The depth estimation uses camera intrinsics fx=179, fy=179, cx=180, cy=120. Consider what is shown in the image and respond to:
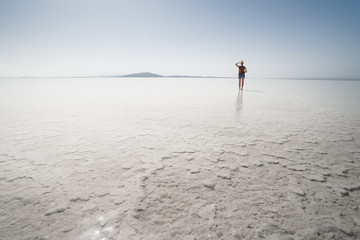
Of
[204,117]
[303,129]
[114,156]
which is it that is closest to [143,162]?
[114,156]

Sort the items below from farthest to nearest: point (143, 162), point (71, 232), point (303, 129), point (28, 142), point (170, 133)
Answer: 1. point (303, 129)
2. point (170, 133)
3. point (28, 142)
4. point (143, 162)
5. point (71, 232)

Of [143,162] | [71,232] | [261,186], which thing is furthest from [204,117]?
[71,232]

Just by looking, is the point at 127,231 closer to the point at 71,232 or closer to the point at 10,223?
the point at 71,232

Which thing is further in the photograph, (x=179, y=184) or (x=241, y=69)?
(x=241, y=69)

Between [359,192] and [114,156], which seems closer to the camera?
[359,192]

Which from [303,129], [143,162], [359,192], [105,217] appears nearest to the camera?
[105,217]

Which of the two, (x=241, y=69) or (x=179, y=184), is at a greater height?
(x=241, y=69)

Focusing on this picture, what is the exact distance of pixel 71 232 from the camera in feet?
3.51

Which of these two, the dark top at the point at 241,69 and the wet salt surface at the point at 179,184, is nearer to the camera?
the wet salt surface at the point at 179,184

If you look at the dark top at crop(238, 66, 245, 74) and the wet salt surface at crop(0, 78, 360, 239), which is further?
the dark top at crop(238, 66, 245, 74)

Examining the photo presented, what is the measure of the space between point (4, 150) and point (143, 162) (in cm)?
179

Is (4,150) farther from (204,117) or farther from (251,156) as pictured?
(204,117)

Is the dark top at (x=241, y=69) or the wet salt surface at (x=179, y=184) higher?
the dark top at (x=241, y=69)

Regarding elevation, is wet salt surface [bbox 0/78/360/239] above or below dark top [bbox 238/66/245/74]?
below
